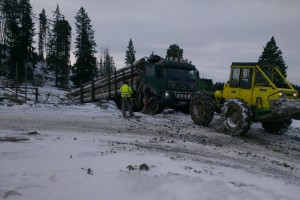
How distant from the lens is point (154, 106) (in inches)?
628

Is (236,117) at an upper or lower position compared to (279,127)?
upper

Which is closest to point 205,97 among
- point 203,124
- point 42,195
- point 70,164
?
point 203,124

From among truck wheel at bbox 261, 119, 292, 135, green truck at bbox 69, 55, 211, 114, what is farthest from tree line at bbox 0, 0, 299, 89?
truck wheel at bbox 261, 119, 292, 135

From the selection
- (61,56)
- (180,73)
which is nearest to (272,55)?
(180,73)

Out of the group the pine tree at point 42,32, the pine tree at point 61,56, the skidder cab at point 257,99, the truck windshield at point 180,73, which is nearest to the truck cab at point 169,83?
the truck windshield at point 180,73

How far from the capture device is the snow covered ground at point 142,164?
15.5 ft

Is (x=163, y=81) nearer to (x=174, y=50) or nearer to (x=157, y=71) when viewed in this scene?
(x=157, y=71)

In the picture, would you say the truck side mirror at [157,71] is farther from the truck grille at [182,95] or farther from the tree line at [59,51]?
the tree line at [59,51]

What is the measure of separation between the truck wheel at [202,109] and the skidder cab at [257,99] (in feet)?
2.45

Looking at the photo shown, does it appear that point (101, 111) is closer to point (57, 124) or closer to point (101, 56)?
point (57, 124)

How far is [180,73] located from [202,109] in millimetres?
4159

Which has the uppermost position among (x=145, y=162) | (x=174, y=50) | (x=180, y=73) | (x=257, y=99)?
(x=174, y=50)

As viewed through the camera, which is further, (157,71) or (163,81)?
(157,71)

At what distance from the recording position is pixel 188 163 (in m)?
6.40
